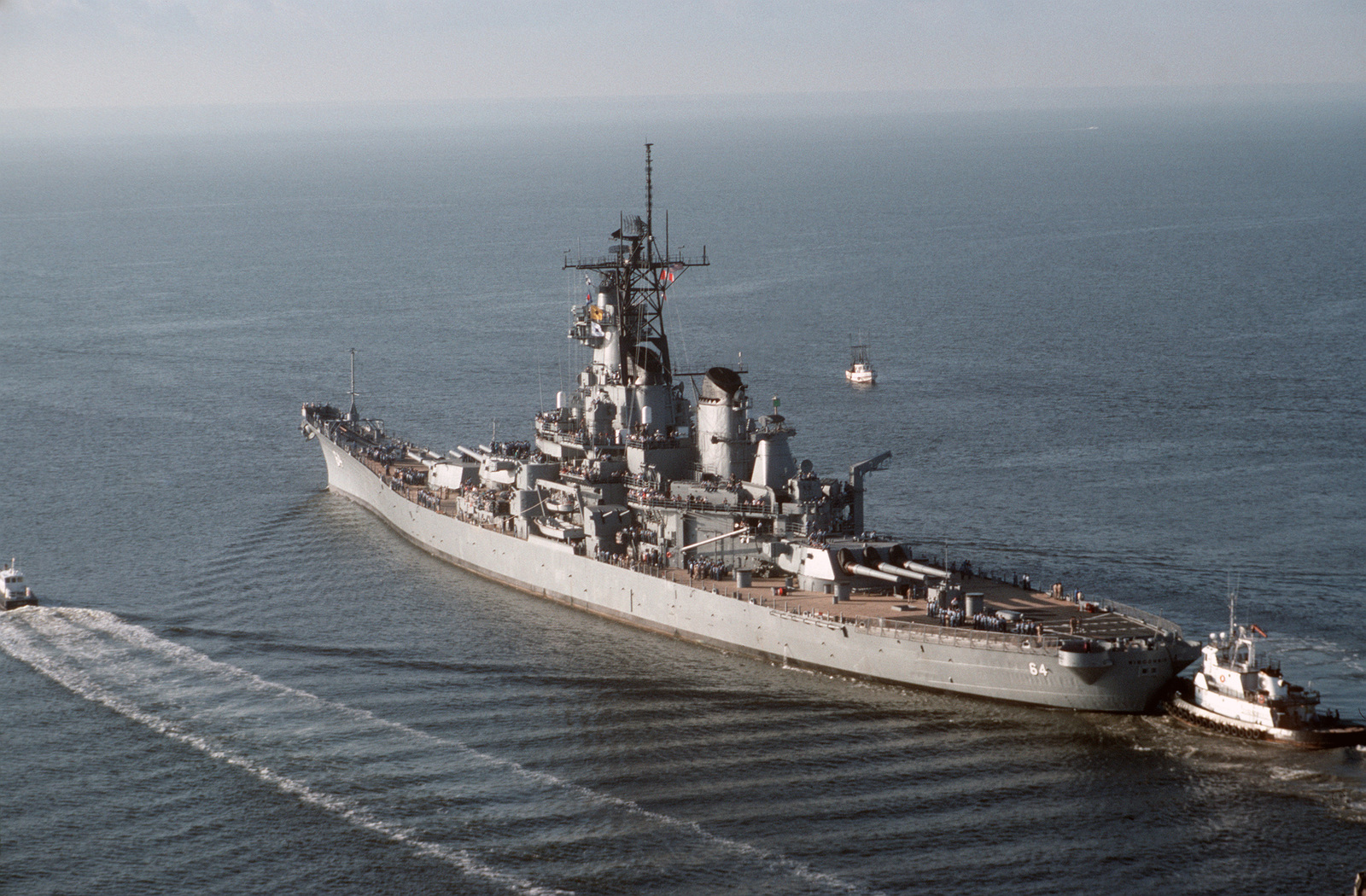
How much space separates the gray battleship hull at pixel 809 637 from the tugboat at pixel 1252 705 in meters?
1.30

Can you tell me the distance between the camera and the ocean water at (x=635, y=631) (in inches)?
1460

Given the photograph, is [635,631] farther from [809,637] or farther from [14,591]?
[14,591]

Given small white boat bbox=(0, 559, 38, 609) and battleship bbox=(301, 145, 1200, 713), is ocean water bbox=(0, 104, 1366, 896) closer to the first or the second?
battleship bbox=(301, 145, 1200, 713)

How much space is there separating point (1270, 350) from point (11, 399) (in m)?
72.1

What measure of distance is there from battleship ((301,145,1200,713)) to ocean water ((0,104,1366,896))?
3.82 feet

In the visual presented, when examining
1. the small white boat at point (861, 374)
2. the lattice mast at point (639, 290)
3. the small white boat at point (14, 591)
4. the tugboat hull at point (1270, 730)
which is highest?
the lattice mast at point (639, 290)

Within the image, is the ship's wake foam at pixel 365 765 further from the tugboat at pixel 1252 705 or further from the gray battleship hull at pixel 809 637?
the tugboat at pixel 1252 705

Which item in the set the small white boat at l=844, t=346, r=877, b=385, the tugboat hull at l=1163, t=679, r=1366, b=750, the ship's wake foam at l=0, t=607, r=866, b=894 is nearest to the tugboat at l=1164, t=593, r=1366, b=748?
the tugboat hull at l=1163, t=679, r=1366, b=750

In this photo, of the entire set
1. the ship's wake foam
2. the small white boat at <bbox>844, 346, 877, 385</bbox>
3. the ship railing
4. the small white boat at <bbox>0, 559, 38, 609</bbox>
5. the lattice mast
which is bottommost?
the ship's wake foam

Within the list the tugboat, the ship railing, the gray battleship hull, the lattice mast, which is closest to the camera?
the tugboat

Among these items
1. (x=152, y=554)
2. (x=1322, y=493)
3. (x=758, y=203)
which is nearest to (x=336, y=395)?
(x=152, y=554)

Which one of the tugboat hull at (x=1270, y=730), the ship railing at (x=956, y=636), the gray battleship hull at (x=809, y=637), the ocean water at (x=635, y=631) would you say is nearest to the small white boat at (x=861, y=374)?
the ocean water at (x=635, y=631)

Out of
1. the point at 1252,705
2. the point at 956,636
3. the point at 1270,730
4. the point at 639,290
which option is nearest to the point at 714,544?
the point at 956,636

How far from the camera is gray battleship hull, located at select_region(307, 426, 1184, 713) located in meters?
44.5
